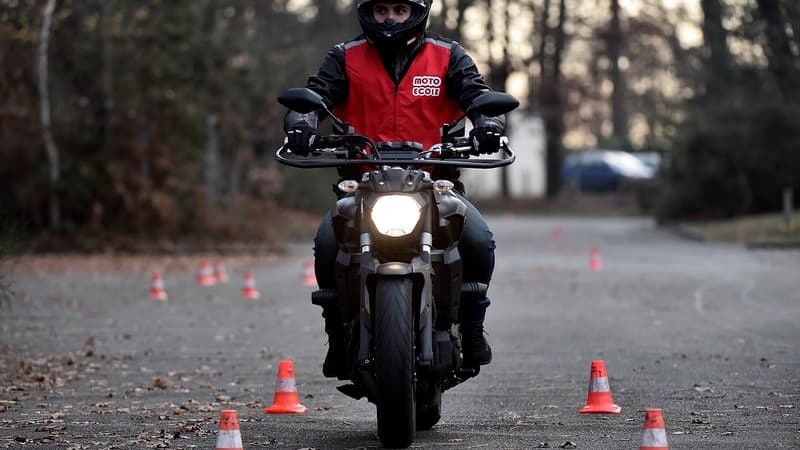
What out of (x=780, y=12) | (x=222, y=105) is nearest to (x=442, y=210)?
(x=222, y=105)

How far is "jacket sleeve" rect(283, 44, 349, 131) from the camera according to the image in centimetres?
814

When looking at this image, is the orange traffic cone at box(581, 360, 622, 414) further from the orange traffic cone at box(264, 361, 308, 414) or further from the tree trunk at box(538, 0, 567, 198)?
the tree trunk at box(538, 0, 567, 198)

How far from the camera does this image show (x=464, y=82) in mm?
8195

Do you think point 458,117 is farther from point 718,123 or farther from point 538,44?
point 538,44

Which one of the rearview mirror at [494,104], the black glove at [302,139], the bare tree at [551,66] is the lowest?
the black glove at [302,139]

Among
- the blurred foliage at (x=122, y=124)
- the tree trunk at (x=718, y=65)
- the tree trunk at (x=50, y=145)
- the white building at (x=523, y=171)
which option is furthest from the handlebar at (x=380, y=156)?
the white building at (x=523, y=171)

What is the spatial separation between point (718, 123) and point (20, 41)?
18.7 m

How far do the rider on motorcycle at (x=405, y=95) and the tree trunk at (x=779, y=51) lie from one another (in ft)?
99.9

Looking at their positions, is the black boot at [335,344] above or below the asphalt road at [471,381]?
above

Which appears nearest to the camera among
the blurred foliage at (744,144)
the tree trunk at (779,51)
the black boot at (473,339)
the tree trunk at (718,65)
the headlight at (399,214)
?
the headlight at (399,214)

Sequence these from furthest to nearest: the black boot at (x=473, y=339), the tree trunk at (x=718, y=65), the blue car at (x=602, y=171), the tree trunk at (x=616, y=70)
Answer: the blue car at (x=602, y=171), the tree trunk at (x=616, y=70), the tree trunk at (x=718, y=65), the black boot at (x=473, y=339)

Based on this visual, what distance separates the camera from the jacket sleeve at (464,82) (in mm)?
8156

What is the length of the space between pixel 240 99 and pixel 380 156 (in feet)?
101

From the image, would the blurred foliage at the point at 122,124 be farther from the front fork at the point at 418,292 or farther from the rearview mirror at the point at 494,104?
the front fork at the point at 418,292
